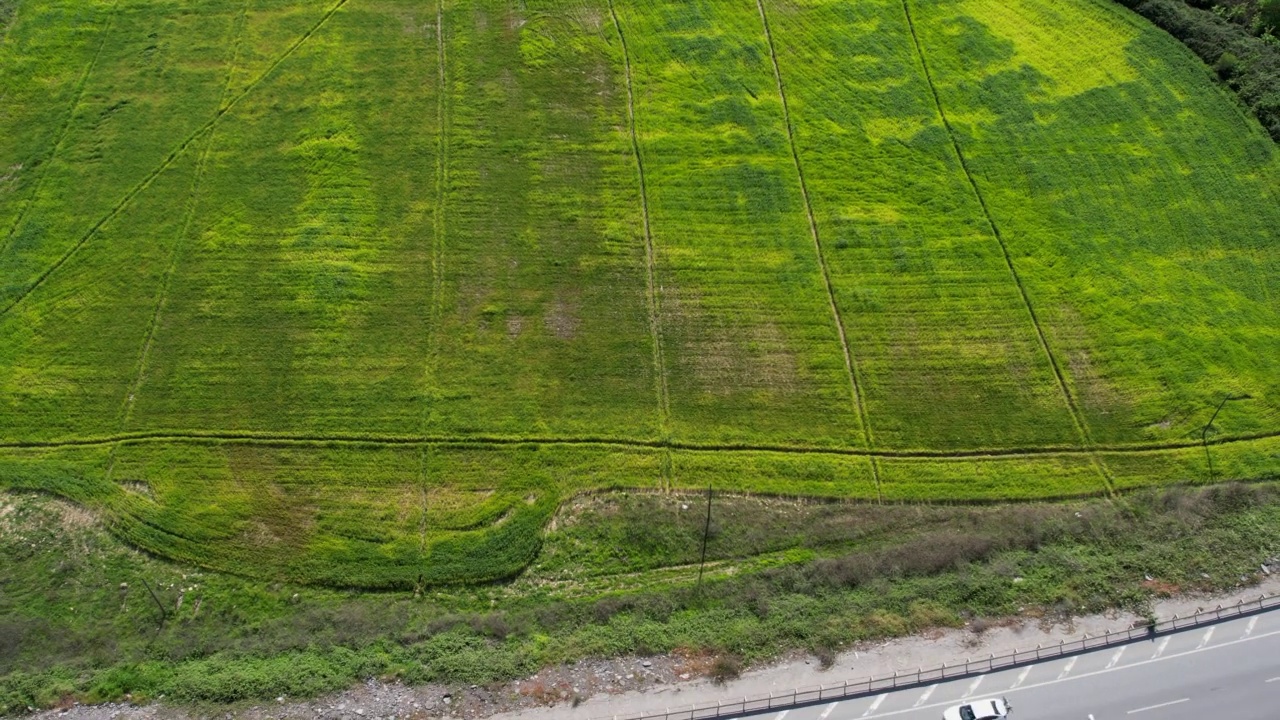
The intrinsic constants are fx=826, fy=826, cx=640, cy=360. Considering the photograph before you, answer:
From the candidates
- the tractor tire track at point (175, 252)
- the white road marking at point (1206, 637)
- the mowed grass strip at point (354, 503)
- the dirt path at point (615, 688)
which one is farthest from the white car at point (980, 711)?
the tractor tire track at point (175, 252)

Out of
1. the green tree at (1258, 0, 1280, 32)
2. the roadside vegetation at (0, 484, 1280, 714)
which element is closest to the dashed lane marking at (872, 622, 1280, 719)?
the roadside vegetation at (0, 484, 1280, 714)

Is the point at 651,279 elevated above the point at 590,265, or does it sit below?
below

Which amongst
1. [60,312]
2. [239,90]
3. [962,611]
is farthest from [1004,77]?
[60,312]

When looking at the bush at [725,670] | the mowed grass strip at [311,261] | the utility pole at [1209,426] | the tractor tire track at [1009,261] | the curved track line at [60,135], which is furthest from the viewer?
the curved track line at [60,135]

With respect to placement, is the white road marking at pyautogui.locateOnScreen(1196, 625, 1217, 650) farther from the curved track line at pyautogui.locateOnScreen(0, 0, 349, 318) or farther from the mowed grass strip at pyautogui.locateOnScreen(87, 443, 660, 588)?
the curved track line at pyautogui.locateOnScreen(0, 0, 349, 318)

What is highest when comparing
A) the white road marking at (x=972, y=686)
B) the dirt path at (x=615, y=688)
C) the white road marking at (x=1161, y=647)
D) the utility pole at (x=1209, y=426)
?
the utility pole at (x=1209, y=426)

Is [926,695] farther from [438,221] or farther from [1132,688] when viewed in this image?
[438,221]

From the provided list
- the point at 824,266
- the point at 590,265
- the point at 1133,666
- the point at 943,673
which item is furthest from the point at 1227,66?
the point at 943,673

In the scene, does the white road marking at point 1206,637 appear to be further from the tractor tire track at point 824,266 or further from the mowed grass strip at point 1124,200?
the tractor tire track at point 824,266
